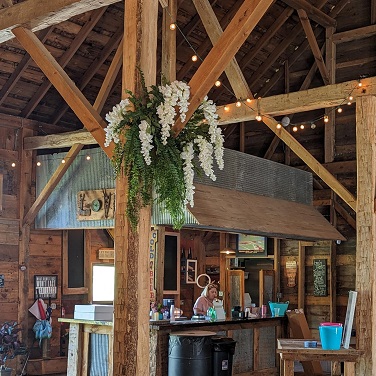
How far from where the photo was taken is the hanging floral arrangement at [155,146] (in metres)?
4.74

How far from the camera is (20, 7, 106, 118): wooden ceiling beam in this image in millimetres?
9844

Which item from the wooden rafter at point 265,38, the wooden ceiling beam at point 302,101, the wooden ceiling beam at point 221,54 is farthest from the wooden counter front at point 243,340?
the wooden rafter at point 265,38

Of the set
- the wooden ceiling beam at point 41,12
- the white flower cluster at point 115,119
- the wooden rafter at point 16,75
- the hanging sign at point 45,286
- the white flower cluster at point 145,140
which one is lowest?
the hanging sign at point 45,286

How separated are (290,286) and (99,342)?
17.3 feet

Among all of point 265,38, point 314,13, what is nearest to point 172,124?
point 265,38

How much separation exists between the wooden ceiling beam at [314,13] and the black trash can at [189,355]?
6.11 m

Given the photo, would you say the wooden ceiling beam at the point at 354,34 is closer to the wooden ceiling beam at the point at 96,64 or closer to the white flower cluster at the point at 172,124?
the wooden ceiling beam at the point at 96,64

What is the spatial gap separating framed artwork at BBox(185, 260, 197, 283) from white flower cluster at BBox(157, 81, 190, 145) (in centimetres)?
872

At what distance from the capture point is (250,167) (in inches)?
385

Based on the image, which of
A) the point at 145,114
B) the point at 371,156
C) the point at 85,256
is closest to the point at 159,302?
the point at 85,256

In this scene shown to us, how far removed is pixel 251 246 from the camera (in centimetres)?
1335

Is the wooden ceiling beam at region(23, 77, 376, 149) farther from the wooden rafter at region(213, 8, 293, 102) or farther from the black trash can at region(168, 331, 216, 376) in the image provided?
the wooden rafter at region(213, 8, 293, 102)

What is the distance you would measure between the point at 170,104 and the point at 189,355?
3974 millimetres

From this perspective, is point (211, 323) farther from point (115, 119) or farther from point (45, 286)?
point (115, 119)
